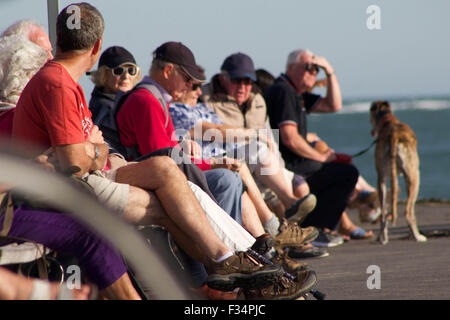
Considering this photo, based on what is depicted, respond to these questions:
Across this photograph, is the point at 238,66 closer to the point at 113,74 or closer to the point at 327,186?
the point at 113,74

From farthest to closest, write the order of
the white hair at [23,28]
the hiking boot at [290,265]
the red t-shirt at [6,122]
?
1. the white hair at [23,28]
2. the hiking boot at [290,265]
3. the red t-shirt at [6,122]

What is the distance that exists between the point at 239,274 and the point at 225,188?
123 cm

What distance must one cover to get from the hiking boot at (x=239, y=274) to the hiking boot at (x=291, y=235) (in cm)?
195

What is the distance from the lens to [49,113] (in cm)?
370

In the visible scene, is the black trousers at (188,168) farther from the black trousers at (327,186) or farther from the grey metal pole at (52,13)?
the black trousers at (327,186)

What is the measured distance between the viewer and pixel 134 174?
4.14m

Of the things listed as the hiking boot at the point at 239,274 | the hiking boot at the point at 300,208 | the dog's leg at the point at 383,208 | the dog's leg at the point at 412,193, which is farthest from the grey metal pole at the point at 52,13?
the dog's leg at the point at 412,193

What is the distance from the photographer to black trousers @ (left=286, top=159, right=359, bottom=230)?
26.5 ft

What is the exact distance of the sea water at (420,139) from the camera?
89.8 ft

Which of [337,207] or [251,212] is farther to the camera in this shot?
[337,207]

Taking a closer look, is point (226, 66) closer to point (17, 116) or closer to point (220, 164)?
point (220, 164)

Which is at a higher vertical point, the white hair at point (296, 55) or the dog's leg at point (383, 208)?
the white hair at point (296, 55)

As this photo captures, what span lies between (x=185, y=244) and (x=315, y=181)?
163 inches


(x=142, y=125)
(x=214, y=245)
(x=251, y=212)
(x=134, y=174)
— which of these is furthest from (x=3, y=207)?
(x=251, y=212)
